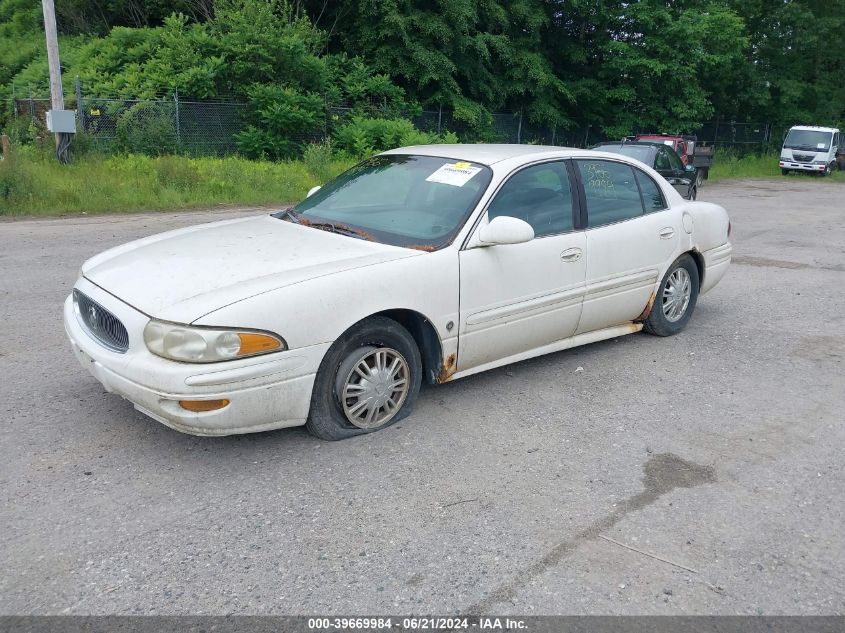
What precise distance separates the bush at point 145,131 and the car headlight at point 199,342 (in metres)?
16.5

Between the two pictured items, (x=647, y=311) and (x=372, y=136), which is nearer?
(x=647, y=311)

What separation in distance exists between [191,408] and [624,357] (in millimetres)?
3473

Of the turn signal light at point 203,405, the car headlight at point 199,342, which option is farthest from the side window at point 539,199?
the turn signal light at point 203,405

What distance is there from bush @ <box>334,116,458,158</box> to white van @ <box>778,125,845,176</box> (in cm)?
1869

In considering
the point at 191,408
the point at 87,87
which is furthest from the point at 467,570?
the point at 87,87

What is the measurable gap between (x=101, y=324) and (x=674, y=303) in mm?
4456

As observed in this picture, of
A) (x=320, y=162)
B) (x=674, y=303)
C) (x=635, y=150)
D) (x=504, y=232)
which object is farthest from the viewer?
(x=320, y=162)

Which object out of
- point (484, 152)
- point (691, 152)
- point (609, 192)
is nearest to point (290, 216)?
point (484, 152)

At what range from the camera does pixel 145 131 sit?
61.9ft

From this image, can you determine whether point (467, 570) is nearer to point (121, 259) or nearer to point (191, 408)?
point (191, 408)

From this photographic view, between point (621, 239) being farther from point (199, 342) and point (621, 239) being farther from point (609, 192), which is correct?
point (199, 342)

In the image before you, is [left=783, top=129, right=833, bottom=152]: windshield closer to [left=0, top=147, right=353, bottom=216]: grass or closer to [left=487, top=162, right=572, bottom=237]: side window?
[left=0, top=147, right=353, bottom=216]: grass

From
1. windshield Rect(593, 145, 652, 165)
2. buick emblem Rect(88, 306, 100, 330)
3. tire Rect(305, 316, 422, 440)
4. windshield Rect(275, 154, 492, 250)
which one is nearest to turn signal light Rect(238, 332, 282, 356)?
tire Rect(305, 316, 422, 440)

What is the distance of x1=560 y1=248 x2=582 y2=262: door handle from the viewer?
511 cm
